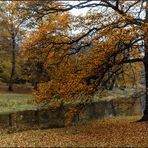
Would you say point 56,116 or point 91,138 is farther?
point 56,116

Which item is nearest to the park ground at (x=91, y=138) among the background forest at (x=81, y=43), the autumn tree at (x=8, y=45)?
the background forest at (x=81, y=43)

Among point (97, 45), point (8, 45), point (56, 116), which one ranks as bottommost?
point (56, 116)

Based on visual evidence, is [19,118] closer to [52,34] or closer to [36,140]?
[52,34]

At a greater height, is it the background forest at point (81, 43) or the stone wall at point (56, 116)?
the background forest at point (81, 43)

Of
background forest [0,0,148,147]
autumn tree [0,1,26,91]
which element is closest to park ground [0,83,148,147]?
background forest [0,0,148,147]

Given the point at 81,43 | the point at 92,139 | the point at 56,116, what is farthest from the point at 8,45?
the point at 92,139

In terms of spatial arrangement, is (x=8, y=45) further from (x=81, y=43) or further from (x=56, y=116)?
(x=81, y=43)

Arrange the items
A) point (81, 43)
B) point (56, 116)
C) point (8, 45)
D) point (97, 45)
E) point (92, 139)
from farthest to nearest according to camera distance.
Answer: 1. point (8, 45)
2. point (56, 116)
3. point (81, 43)
4. point (97, 45)
5. point (92, 139)

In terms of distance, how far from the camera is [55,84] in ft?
71.5

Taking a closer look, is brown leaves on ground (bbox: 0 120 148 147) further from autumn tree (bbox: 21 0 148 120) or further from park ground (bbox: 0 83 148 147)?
autumn tree (bbox: 21 0 148 120)

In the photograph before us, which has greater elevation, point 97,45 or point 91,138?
point 97,45

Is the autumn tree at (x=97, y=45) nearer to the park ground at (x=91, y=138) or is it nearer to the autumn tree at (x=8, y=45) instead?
the park ground at (x=91, y=138)

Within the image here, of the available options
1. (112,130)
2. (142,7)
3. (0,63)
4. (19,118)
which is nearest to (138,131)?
(112,130)

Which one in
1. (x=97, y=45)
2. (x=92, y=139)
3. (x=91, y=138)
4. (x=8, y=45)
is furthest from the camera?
(x=8, y=45)
